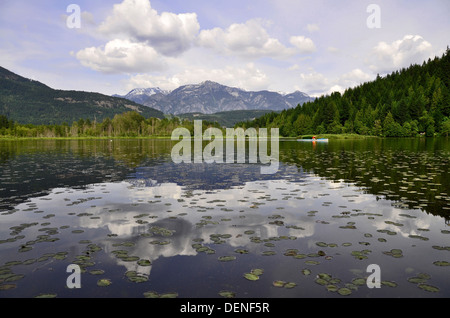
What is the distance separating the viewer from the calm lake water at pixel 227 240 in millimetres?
7465

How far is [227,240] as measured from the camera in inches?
420

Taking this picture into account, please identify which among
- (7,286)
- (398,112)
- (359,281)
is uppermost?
(398,112)

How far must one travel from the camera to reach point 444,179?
22.2 m

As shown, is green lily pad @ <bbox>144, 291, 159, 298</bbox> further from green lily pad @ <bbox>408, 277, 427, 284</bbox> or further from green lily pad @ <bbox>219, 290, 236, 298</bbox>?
green lily pad @ <bbox>408, 277, 427, 284</bbox>

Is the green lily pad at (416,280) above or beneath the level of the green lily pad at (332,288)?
above

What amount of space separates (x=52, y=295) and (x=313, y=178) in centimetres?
2179

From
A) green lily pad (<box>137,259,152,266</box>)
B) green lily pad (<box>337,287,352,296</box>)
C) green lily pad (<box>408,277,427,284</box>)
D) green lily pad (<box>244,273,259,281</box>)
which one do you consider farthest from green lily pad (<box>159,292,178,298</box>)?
green lily pad (<box>408,277,427,284</box>)

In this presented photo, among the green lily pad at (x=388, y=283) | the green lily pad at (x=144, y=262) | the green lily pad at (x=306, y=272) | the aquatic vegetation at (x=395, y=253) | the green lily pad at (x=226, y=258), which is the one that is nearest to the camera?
the green lily pad at (x=388, y=283)

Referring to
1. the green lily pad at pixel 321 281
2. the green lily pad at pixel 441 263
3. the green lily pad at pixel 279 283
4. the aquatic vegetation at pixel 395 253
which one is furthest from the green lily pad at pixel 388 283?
the green lily pad at pixel 279 283

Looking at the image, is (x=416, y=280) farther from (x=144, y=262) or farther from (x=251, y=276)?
(x=144, y=262)

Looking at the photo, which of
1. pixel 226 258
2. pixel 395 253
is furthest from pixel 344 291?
pixel 226 258

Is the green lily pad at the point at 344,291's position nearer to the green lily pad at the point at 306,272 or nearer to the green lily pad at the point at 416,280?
the green lily pad at the point at 306,272

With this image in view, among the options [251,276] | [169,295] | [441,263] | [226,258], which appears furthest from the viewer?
[226,258]

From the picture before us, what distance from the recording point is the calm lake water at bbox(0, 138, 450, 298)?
7.46 meters
